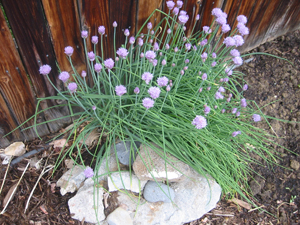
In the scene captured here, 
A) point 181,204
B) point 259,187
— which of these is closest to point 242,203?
point 259,187

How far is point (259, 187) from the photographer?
2.06 m

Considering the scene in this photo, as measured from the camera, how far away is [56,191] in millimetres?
1822

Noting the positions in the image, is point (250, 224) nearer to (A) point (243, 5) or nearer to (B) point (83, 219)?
(B) point (83, 219)

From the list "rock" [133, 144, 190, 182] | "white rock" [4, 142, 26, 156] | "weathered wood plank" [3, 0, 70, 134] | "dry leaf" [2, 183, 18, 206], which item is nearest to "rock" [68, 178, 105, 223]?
"rock" [133, 144, 190, 182]

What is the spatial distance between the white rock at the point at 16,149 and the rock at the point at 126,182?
2.65 feet

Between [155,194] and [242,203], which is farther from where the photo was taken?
[242,203]

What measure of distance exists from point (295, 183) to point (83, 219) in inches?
71.2

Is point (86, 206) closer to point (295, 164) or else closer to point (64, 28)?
point (64, 28)

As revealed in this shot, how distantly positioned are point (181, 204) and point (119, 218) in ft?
1.53

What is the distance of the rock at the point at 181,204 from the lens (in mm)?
1724

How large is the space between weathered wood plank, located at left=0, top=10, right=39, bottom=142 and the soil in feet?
0.95

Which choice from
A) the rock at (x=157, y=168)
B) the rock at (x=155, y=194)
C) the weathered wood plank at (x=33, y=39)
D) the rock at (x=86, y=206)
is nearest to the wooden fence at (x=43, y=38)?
the weathered wood plank at (x=33, y=39)

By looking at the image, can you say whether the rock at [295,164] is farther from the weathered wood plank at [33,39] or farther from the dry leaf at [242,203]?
the weathered wood plank at [33,39]

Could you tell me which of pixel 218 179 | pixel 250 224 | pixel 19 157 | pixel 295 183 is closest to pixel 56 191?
pixel 19 157
